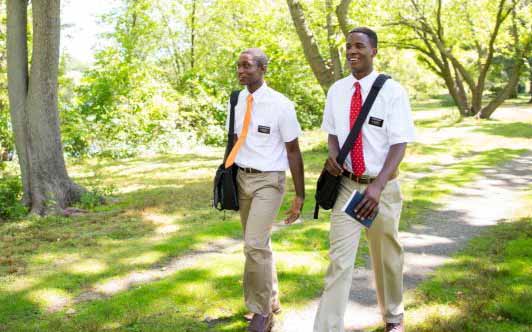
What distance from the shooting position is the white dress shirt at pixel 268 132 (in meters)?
4.88

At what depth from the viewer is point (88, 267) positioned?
7.05 metres

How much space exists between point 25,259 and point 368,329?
14.7 ft

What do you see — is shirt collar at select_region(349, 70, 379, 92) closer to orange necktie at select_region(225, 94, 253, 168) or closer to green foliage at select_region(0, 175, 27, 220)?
orange necktie at select_region(225, 94, 253, 168)

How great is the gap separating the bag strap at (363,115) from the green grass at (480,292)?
169 cm

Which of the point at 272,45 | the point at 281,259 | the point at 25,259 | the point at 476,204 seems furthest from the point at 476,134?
the point at 25,259

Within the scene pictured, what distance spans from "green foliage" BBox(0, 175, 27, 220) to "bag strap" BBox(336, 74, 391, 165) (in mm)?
7072

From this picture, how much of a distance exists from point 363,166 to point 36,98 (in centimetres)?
724

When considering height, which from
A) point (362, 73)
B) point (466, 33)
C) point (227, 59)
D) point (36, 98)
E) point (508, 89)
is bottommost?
point (36, 98)

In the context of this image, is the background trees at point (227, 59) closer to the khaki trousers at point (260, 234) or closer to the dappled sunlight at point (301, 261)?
the dappled sunlight at point (301, 261)

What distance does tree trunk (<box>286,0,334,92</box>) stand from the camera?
1664 centimetres

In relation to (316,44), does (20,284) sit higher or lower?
lower

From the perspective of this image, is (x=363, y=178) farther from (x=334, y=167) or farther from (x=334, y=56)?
(x=334, y=56)

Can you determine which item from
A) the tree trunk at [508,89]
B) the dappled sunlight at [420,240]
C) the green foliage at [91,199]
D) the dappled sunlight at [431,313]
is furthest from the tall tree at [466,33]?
the dappled sunlight at [431,313]

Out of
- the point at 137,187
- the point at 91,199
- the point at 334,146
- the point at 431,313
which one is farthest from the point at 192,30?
the point at 334,146
